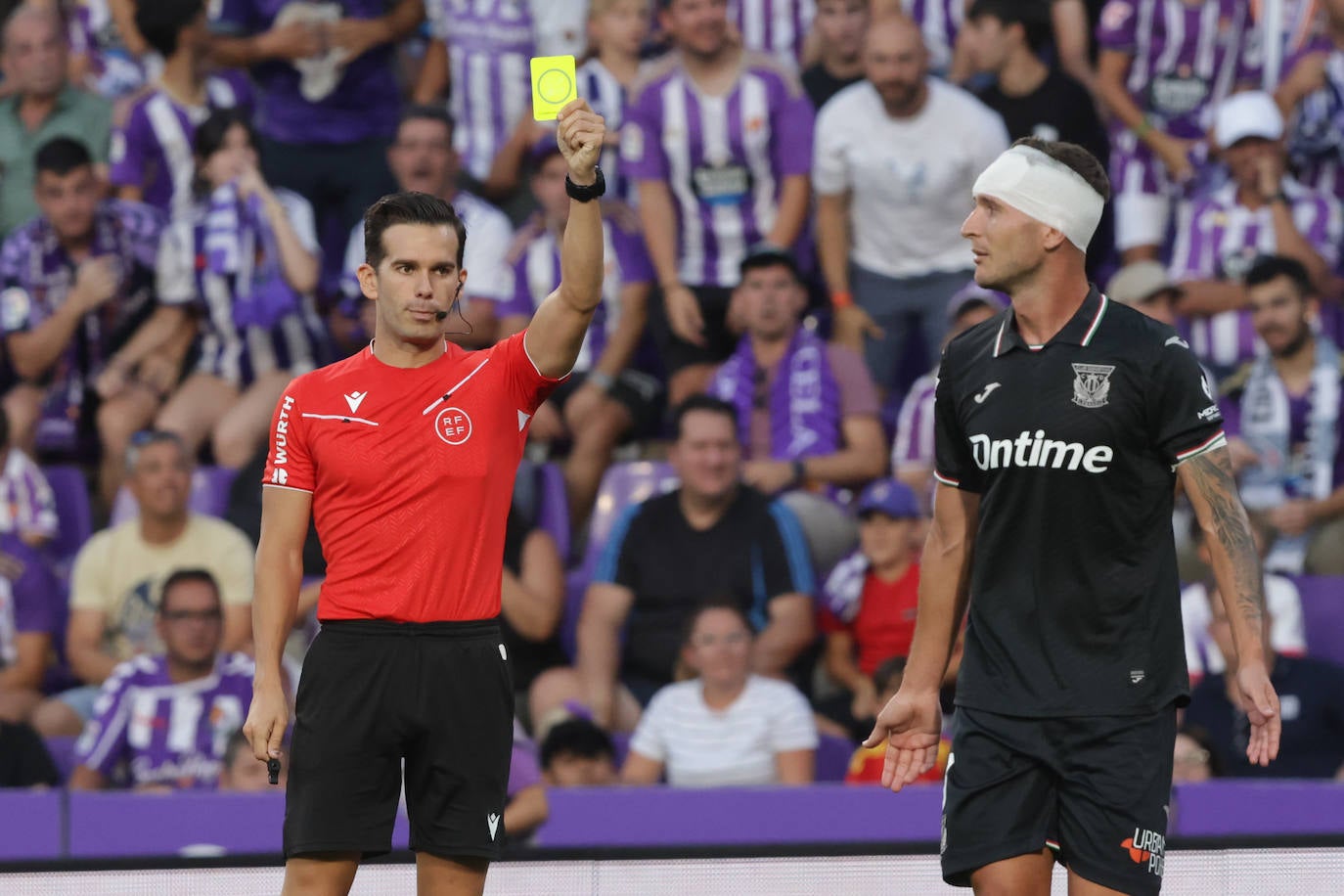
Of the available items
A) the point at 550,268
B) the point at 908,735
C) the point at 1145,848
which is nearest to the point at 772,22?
the point at 550,268

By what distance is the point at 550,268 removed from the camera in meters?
9.29

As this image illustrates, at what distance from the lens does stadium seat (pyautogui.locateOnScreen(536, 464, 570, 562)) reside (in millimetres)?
8617

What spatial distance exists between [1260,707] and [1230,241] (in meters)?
5.65

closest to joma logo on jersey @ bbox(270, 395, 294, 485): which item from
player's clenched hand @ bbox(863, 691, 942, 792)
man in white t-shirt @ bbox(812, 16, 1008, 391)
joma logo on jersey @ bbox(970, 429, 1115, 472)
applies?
player's clenched hand @ bbox(863, 691, 942, 792)

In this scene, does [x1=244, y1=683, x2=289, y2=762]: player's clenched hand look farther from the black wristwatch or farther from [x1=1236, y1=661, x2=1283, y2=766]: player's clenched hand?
[x1=1236, y1=661, x2=1283, y2=766]: player's clenched hand

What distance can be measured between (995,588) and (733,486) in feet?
12.9

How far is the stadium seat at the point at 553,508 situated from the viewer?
862 centimetres

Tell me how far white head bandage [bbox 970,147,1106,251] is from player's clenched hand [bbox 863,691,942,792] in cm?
A: 109

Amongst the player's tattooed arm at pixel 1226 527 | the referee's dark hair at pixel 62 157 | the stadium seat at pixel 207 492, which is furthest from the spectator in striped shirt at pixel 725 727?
the referee's dark hair at pixel 62 157

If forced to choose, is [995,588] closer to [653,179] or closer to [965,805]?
[965,805]

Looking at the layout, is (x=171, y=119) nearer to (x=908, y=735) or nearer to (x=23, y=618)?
(x=23, y=618)

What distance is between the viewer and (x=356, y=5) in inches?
391

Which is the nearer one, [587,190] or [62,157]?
[587,190]

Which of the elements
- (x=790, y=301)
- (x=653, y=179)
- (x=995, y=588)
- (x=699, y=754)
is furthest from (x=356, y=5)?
(x=995, y=588)
